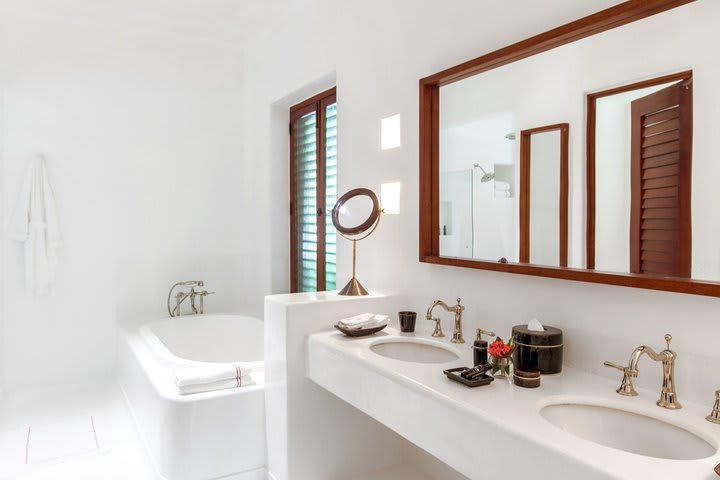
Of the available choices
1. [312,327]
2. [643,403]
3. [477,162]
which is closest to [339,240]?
[312,327]

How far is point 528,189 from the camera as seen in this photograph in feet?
5.77

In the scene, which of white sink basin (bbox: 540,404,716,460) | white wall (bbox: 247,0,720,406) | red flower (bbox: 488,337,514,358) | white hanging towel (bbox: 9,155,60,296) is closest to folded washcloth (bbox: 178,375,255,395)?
white wall (bbox: 247,0,720,406)

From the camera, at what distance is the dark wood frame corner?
1.62 metres

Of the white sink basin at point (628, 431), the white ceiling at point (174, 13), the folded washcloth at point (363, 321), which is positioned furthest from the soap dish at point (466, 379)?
the white ceiling at point (174, 13)

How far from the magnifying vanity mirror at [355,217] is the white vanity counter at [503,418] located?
515 millimetres

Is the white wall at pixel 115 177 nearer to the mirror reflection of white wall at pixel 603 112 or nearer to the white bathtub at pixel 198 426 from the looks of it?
the white bathtub at pixel 198 426

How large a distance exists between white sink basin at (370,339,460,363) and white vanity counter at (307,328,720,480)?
0.47 ft

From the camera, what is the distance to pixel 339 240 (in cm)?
289

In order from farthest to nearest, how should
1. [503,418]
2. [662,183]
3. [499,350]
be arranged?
[499,350]
[662,183]
[503,418]

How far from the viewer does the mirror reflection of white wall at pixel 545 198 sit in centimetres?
166

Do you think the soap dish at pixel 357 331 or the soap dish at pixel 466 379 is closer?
the soap dish at pixel 466 379

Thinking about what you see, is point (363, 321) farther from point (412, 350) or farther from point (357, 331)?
point (412, 350)

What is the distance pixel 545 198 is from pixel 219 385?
5.20 ft

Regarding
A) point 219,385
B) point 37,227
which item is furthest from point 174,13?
point 219,385
